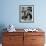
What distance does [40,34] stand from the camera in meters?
3.64

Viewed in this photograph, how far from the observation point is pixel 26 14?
4.13m

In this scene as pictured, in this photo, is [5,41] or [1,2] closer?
[5,41]

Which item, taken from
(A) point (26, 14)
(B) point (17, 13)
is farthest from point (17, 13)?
(A) point (26, 14)

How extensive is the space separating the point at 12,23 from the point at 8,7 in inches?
20.9

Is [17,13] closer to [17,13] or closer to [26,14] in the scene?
[17,13]

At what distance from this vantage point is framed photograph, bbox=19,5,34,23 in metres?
4.11

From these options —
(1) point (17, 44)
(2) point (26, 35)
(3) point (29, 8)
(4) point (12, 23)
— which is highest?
(3) point (29, 8)

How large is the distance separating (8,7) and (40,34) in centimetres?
136

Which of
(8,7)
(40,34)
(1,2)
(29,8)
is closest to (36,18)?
(29,8)

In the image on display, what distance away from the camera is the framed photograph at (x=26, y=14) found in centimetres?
411

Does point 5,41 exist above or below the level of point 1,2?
below

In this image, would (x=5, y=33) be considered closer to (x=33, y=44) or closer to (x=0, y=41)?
(x=0, y=41)

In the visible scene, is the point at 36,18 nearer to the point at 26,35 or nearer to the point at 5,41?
the point at 26,35

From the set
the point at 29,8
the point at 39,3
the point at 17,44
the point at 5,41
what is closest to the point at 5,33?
the point at 5,41
